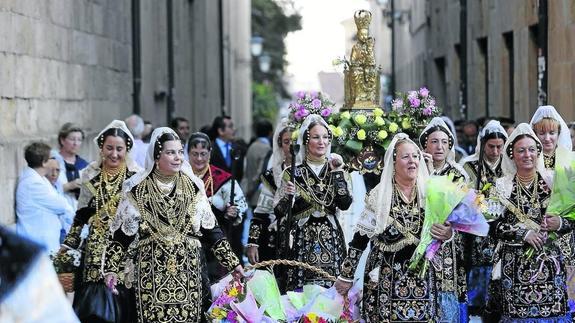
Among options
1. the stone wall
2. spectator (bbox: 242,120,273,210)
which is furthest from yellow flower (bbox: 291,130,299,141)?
spectator (bbox: 242,120,273,210)

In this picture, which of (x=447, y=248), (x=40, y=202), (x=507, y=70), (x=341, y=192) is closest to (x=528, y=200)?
(x=447, y=248)

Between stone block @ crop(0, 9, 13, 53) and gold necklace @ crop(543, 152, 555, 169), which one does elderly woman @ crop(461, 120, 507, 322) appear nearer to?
gold necklace @ crop(543, 152, 555, 169)

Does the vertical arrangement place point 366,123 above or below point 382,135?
above

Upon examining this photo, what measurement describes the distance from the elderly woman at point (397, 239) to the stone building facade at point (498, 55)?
744 centimetres

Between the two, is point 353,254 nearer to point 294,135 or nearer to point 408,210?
point 408,210

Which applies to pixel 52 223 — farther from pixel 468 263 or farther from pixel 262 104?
pixel 262 104

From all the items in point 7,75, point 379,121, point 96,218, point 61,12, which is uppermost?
point 61,12

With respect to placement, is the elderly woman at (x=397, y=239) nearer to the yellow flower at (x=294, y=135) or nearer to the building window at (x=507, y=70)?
the yellow flower at (x=294, y=135)

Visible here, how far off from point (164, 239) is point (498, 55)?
14.8 m

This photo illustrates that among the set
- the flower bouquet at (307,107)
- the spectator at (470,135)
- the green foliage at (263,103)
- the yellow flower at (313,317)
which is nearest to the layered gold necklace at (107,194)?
the yellow flower at (313,317)

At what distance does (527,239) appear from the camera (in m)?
9.60

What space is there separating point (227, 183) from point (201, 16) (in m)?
25.3

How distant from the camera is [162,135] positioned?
31.1 feet

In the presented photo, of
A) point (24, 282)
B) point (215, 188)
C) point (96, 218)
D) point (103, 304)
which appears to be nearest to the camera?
point (24, 282)
